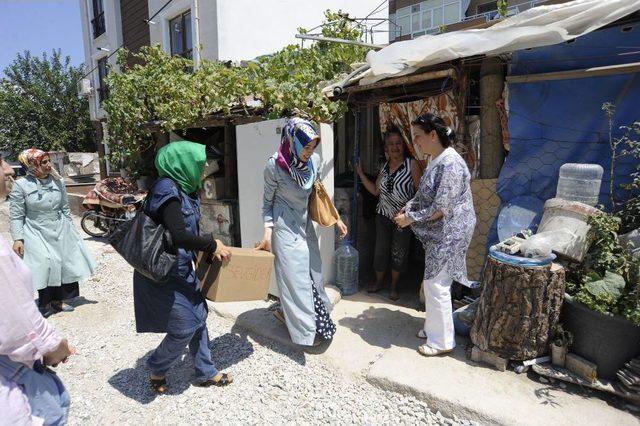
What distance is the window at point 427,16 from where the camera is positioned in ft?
60.7

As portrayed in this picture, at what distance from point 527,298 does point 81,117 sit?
83.3 ft

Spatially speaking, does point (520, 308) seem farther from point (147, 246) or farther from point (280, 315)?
point (147, 246)

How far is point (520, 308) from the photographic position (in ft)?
8.93

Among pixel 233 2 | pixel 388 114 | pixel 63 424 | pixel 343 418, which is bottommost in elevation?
pixel 343 418

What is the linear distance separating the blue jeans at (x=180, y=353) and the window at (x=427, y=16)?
17.8 meters

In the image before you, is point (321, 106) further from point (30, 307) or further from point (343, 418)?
point (30, 307)

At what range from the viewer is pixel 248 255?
2.72 metres

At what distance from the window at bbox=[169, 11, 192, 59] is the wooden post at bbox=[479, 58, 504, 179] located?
9964 mm

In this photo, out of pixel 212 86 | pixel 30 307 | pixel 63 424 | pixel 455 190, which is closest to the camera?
pixel 30 307

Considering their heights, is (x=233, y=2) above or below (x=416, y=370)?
above

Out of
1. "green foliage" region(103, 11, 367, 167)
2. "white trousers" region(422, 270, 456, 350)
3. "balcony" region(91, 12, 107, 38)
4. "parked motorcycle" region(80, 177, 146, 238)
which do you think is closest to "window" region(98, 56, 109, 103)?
"balcony" region(91, 12, 107, 38)

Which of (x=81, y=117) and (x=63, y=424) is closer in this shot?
(x=63, y=424)

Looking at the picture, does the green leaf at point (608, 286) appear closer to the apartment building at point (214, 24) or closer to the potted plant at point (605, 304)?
the potted plant at point (605, 304)

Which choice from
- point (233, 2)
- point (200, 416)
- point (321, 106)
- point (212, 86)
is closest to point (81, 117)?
point (233, 2)
